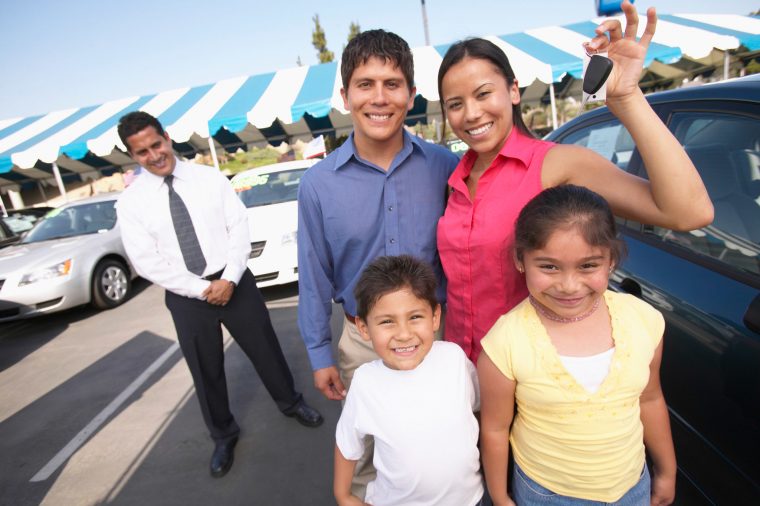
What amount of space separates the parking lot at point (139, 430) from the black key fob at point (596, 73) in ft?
6.97

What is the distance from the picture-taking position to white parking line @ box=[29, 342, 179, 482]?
2650 mm

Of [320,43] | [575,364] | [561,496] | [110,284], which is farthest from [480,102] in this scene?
[320,43]

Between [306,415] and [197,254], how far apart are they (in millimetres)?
1237

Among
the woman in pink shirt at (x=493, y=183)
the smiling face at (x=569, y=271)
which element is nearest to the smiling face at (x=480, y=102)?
the woman in pink shirt at (x=493, y=183)

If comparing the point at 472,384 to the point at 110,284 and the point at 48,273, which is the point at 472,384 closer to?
the point at 48,273

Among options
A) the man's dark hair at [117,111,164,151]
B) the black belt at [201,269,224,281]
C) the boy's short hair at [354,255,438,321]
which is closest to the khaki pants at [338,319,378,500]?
the boy's short hair at [354,255,438,321]

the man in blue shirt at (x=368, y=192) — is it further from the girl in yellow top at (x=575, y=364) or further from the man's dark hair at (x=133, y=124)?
the man's dark hair at (x=133, y=124)

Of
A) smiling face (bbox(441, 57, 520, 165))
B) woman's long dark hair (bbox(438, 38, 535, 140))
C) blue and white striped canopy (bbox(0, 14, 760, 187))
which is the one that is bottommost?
smiling face (bbox(441, 57, 520, 165))

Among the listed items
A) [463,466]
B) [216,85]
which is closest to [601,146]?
[463,466]

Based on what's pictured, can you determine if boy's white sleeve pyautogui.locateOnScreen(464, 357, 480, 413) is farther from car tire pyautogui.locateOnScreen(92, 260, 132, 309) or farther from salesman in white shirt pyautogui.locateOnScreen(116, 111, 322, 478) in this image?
car tire pyautogui.locateOnScreen(92, 260, 132, 309)

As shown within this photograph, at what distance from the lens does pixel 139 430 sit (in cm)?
292

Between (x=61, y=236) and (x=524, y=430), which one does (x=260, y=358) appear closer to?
(x=524, y=430)

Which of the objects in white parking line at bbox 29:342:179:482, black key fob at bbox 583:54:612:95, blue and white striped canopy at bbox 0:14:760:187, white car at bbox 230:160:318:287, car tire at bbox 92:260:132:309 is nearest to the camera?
black key fob at bbox 583:54:612:95

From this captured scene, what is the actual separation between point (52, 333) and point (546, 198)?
6082mm
